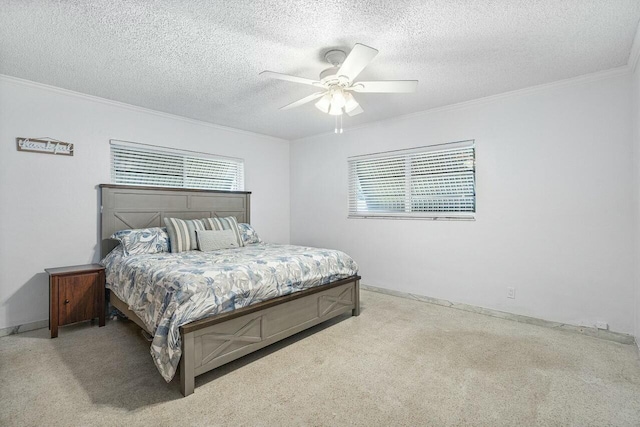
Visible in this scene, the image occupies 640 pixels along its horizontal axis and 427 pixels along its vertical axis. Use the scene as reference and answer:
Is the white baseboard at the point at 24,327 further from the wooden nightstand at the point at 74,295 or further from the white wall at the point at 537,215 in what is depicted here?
the white wall at the point at 537,215

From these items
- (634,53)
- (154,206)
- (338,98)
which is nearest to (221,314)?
(338,98)

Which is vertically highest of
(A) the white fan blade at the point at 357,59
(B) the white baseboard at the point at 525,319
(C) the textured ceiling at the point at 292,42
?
(C) the textured ceiling at the point at 292,42

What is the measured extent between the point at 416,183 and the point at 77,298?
404 centimetres

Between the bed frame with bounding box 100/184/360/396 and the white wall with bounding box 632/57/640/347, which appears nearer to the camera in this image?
the bed frame with bounding box 100/184/360/396

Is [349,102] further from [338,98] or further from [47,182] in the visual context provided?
[47,182]

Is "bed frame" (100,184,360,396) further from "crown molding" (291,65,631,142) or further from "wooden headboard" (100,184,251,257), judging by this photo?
"crown molding" (291,65,631,142)

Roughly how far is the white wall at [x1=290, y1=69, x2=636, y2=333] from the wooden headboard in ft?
7.70

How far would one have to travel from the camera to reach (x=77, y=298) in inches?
121

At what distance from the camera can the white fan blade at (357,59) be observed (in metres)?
2.04

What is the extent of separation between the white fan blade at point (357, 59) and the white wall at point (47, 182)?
2927 millimetres

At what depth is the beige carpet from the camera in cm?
182

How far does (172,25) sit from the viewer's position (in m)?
2.21

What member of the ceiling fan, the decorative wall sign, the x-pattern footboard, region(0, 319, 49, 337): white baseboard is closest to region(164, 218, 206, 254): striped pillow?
the decorative wall sign

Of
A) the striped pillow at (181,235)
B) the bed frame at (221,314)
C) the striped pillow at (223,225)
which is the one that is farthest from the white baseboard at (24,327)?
the striped pillow at (223,225)
